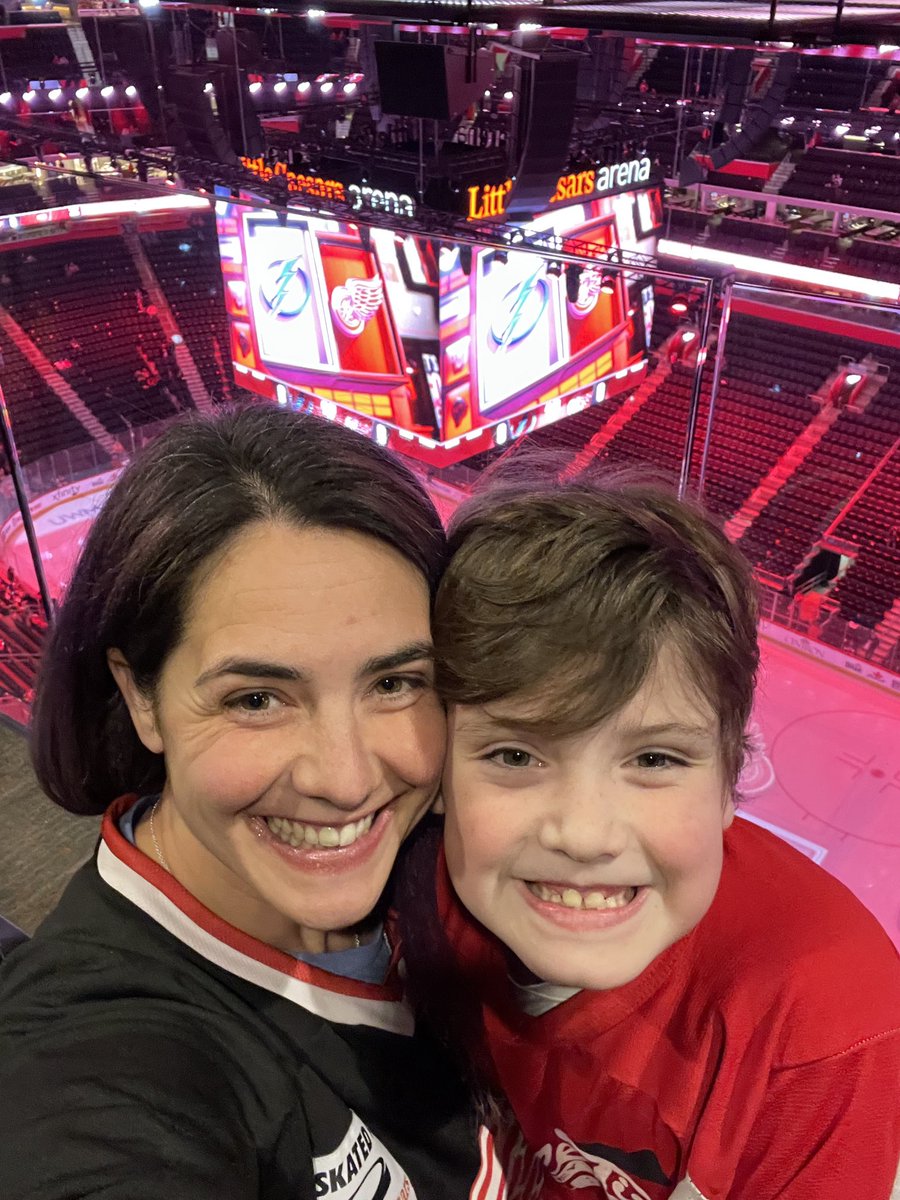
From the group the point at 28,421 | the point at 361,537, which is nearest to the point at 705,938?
the point at 361,537

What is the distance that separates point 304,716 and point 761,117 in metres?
5.17

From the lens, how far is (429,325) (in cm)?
548

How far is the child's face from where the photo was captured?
0.80 meters

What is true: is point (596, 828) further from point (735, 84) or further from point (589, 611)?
point (735, 84)

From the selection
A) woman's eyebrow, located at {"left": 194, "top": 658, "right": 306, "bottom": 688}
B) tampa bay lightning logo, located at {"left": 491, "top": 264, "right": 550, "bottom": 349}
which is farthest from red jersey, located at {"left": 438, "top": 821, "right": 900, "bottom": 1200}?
tampa bay lightning logo, located at {"left": 491, "top": 264, "right": 550, "bottom": 349}

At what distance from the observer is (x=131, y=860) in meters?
0.88

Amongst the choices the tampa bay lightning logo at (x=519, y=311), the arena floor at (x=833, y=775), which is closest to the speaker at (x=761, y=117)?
the tampa bay lightning logo at (x=519, y=311)

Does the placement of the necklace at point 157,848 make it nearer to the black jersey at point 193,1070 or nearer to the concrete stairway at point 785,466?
the black jersey at point 193,1070

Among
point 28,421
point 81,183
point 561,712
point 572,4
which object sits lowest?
point 28,421

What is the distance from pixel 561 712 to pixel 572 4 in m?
3.45

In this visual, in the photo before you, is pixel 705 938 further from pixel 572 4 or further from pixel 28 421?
pixel 28 421

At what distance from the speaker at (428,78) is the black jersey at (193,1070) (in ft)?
14.7

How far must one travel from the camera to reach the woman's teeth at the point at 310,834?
0.85m

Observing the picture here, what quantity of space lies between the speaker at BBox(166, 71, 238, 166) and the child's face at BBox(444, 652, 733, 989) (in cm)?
551
